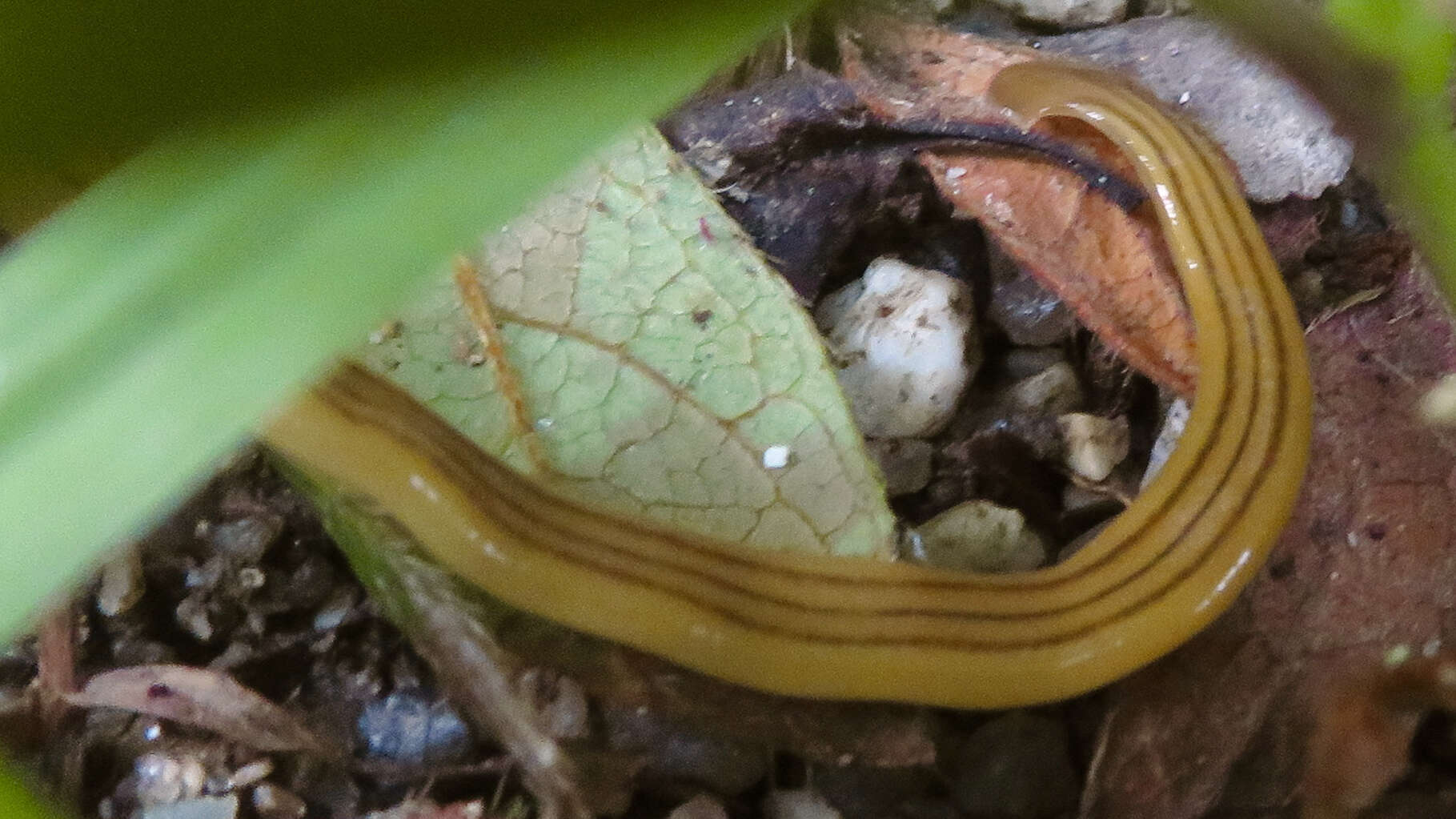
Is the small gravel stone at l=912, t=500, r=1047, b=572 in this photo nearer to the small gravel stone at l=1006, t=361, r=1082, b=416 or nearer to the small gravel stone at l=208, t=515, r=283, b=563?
the small gravel stone at l=1006, t=361, r=1082, b=416

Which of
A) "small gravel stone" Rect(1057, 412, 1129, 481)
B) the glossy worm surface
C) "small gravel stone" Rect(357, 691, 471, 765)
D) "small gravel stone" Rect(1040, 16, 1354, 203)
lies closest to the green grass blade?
the glossy worm surface

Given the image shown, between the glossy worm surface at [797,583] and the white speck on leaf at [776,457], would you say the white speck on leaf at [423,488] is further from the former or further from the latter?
the white speck on leaf at [776,457]

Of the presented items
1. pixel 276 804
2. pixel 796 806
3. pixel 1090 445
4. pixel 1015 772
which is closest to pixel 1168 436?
pixel 1090 445

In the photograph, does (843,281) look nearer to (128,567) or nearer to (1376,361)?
(1376,361)

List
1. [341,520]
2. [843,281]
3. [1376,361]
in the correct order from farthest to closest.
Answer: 1. [843,281]
2. [1376,361]
3. [341,520]

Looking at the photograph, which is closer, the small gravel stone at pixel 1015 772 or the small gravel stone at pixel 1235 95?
the small gravel stone at pixel 1015 772

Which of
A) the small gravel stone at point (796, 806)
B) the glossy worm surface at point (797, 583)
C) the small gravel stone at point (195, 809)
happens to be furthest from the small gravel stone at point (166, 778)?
the small gravel stone at point (796, 806)

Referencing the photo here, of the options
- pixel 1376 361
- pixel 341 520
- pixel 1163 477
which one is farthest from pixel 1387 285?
pixel 341 520
